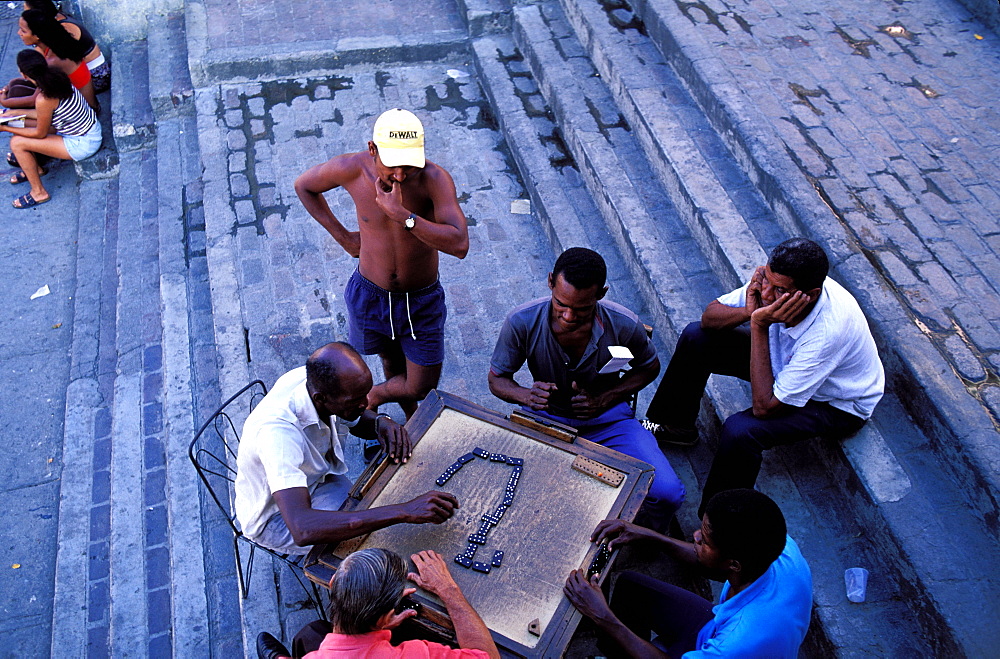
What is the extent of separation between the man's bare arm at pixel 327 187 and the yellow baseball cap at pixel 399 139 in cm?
48

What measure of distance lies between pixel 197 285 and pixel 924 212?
209 inches

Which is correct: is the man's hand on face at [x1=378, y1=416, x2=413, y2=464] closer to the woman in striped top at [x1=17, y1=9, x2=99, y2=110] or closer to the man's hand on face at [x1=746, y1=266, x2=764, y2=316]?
the man's hand on face at [x1=746, y1=266, x2=764, y2=316]

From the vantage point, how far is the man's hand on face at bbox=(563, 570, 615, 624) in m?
2.88

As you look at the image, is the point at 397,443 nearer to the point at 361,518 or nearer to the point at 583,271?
the point at 361,518

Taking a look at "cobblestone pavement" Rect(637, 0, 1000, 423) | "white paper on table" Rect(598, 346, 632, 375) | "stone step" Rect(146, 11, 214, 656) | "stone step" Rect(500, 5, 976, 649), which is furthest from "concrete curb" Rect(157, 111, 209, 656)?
"cobblestone pavement" Rect(637, 0, 1000, 423)

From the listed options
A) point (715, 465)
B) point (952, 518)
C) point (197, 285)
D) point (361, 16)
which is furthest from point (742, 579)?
point (361, 16)

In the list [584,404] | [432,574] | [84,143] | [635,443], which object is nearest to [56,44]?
[84,143]

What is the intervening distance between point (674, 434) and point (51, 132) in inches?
271

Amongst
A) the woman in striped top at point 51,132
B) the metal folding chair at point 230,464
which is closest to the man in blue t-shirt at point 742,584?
the metal folding chair at point 230,464

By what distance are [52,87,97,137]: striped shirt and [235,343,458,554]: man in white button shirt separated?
5711 mm

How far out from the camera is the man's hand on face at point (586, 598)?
113 inches

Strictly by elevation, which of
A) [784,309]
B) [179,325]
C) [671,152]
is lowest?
[179,325]

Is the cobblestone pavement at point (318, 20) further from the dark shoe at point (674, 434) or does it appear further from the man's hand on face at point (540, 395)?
the man's hand on face at point (540, 395)

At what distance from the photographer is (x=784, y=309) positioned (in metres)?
3.58
